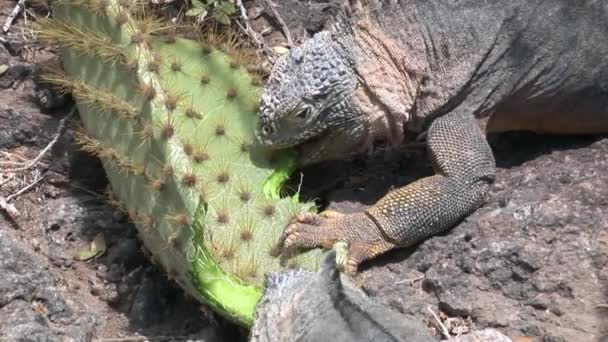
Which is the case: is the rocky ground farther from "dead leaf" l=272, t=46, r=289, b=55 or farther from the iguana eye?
"dead leaf" l=272, t=46, r=289, b=55

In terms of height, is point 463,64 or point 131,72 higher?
point 463,64

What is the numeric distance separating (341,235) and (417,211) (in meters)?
0.34

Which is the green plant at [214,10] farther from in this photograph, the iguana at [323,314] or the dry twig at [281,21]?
the iguana at [323,314]

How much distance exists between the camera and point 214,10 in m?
5.16

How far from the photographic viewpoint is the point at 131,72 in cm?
400

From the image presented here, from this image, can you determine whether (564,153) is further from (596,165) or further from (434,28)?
(434,28)

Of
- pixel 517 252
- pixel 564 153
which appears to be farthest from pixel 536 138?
pixel 517 252

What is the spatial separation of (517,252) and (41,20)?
231cm

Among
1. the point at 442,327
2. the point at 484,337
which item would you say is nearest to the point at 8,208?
the point at 442,327

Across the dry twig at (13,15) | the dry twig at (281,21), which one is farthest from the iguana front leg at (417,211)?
the dry twig at (13,15)

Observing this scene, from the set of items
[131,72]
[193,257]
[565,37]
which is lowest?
[193,257]

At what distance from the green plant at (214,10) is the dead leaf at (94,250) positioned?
1306mm

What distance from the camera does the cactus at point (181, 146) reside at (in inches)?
148

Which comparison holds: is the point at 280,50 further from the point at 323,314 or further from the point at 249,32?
the point at 323,314
